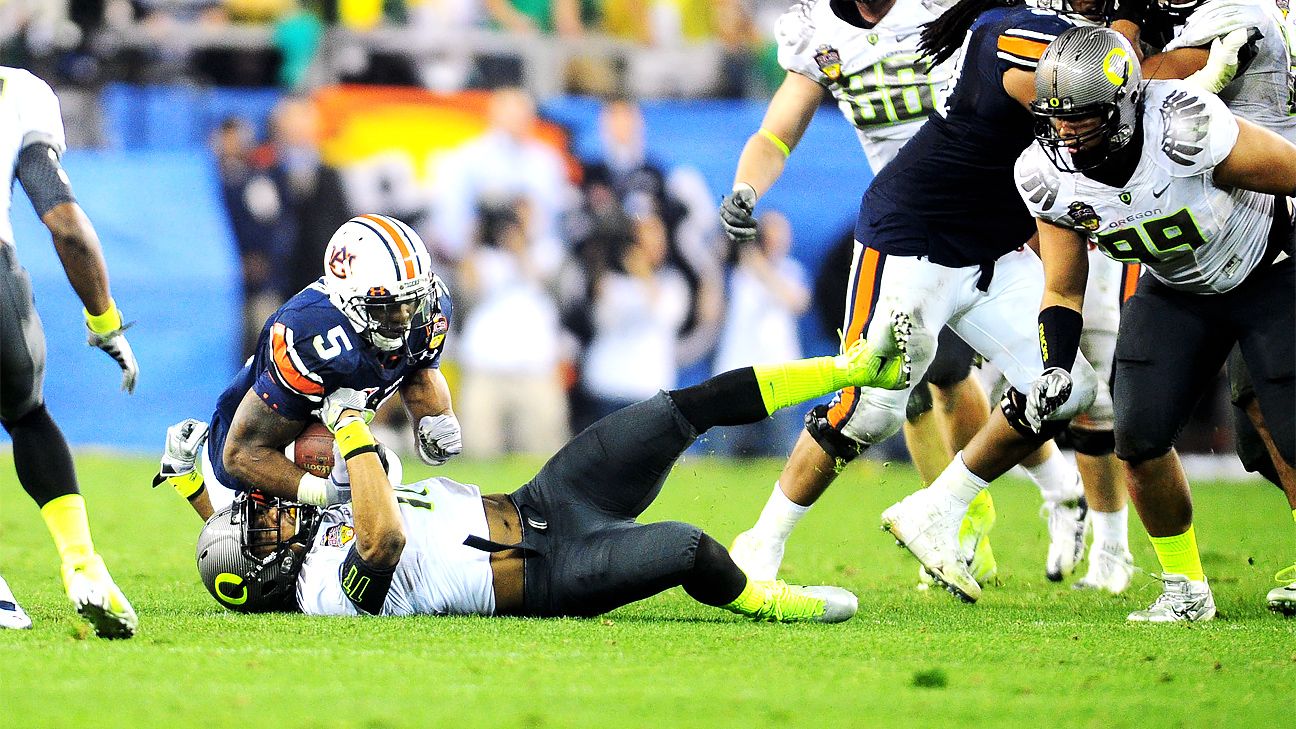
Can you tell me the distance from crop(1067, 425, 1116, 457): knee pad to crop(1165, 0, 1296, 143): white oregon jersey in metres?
1.31

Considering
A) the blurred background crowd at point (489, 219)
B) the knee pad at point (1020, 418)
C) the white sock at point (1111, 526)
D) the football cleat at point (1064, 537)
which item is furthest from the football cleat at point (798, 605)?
the blurred background crowd at point (489, 219)

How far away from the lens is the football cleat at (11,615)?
4.71 m

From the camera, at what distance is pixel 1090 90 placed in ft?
15.1

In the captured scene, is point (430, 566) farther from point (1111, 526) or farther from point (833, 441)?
point (1111, 526)

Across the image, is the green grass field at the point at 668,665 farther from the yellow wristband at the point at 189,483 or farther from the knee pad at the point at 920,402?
the knee pad at the point at 920,402

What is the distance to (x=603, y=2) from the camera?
14.2 m

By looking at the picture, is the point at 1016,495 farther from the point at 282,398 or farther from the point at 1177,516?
the point at 282,398

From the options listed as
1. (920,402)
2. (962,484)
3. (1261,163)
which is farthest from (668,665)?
(920,402)

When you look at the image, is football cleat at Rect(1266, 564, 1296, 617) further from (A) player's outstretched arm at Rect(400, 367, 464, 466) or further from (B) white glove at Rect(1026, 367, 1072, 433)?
(A) player's outstretched arm at Rect(400, 367, 464, 466)

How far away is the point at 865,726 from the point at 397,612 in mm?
2079

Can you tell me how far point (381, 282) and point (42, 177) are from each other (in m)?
1.07

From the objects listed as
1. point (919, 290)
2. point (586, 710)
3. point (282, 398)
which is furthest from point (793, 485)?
point (586, 710)

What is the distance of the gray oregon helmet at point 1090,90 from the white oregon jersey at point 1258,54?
810 millimetres

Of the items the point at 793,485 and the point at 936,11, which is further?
the point at 936,11
